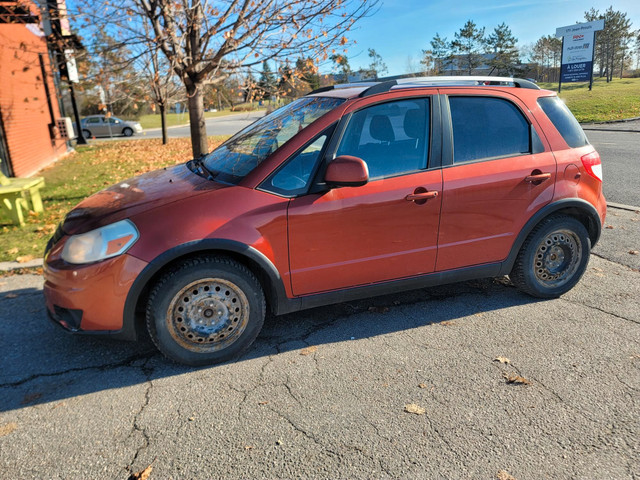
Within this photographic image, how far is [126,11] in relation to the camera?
22.5 ft

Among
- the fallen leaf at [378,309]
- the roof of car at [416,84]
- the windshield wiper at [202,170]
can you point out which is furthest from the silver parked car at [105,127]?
the fallen leaf at [378,309]

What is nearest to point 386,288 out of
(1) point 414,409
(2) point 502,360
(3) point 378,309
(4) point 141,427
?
(3) point 378,309

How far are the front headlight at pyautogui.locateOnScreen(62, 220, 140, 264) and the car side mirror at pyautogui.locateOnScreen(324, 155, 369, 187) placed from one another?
52.7 inches

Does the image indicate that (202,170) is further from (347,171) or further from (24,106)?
(24,106)

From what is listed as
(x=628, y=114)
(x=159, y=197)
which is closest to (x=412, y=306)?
(x=159, y=197)

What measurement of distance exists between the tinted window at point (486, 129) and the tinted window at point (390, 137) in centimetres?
28

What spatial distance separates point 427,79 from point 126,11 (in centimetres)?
517

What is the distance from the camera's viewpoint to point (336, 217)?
334cm

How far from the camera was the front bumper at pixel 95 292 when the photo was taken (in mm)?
3016

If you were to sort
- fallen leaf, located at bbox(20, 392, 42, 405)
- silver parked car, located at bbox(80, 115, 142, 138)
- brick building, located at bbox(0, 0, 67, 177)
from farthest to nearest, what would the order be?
silver parked car, located at bbox(80, 115, 142, 138) < brick building, located at bbox(0, 0, 67, 177) < fallen leaf, located at bbox(20, 392, 42, 405)

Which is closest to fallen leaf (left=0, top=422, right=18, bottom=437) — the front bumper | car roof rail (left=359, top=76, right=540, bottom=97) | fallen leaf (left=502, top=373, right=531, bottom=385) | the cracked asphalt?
the cracked asphalt

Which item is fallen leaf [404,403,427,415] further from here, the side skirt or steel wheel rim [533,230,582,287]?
steel wheel rim [533,230,582,287]

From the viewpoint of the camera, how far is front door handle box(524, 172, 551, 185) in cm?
384

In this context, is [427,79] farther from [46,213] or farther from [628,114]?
[628,114]
